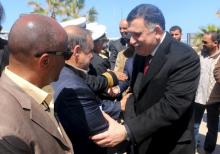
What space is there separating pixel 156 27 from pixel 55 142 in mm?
1429

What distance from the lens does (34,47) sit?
5.56ft

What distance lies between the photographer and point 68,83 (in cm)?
221

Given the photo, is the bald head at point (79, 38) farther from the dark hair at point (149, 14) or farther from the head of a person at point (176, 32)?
the head of a person at point (176, 32)

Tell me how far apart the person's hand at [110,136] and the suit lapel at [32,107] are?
2.04 feet

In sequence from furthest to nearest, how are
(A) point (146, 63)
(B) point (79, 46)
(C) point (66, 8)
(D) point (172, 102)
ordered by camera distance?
(C) point (66, 8) → (A) point (146, 63) → (D) point (172, 102) → (B) point (79, 46)

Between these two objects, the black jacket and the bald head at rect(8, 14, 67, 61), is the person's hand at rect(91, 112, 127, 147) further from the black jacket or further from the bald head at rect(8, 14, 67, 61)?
the bald head at rect(8, 14, 67, 61)

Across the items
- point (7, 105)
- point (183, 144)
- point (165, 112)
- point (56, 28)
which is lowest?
point (183, 144)

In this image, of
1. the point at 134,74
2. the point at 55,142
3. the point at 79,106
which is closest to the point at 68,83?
the point at 79,106

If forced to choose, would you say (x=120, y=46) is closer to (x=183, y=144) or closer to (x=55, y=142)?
(x=183, y=144)

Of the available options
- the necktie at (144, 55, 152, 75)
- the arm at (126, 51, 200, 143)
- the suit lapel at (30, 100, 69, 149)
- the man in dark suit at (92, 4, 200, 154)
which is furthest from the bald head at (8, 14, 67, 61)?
the necktie at (144, 55, 152, 75)

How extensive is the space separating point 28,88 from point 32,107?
0.14 meters

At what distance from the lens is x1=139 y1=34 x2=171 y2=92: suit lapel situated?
107 inches

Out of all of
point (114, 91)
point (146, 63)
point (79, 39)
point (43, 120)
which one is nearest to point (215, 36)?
point (114, 91)

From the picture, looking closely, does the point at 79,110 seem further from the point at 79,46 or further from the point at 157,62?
the point at 157,62
